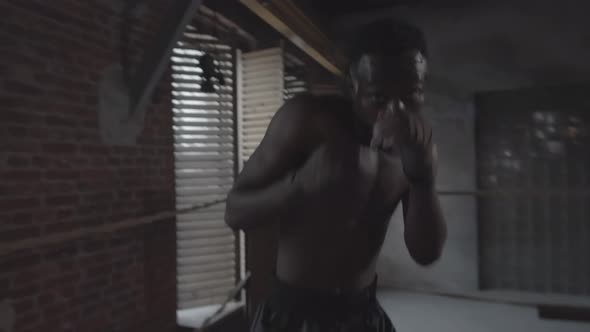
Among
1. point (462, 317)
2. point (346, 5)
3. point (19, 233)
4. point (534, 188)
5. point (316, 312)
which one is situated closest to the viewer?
point (316, 312)

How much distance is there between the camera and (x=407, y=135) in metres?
0.83

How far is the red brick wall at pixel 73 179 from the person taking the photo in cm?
183

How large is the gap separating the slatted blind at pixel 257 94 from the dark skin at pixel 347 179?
7.91ft

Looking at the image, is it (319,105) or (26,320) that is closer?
(319,105)

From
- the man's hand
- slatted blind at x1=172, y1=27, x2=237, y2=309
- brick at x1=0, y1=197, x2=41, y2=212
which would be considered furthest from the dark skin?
slatted blind at x1=172, y1=27, x2=237, y2=309

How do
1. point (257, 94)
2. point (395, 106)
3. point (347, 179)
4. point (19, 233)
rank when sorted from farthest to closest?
point (257, 94)
point (19, 233)
point (347, 179)
point (395, 106)

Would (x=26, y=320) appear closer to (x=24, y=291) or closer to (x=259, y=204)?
(x=24, y=291)

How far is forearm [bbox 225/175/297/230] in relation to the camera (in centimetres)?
96

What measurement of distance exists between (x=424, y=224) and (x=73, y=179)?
1.89 meters

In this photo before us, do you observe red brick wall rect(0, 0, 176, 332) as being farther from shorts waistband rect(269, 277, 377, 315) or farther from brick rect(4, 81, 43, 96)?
shorts waistband rect(269, 277, 377, 315)

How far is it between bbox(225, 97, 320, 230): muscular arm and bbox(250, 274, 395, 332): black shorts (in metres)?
0.26

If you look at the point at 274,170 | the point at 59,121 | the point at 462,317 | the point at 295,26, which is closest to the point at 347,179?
the point at 274,170

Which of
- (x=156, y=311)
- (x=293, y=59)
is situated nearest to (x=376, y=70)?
(x=156, y=311)

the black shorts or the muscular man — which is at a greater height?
the muscular man
